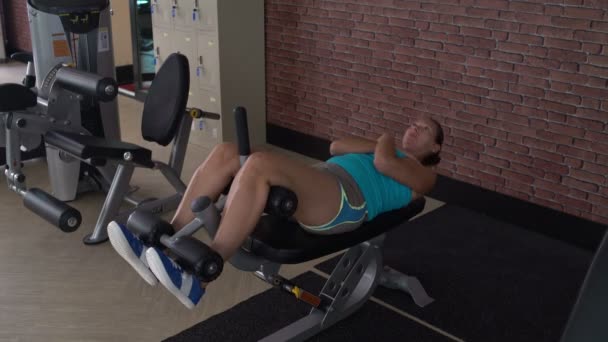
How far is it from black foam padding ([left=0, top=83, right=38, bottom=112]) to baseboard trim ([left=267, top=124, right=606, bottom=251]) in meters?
2.24

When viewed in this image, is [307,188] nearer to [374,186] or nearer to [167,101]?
[374,186]

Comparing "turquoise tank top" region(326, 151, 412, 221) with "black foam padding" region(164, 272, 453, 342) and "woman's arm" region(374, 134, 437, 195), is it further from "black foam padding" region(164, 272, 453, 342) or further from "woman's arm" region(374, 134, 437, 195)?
"black foam padding" region(164, 272, 453, 342)

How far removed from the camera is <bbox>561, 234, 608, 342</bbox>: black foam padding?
766 millimetres

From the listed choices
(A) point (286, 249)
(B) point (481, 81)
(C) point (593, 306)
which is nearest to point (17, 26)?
(B) point (481, 81)

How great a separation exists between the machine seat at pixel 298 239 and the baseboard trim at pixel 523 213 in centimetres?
130

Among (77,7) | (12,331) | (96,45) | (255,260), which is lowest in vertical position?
(12,331)

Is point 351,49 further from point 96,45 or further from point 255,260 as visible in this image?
point 255,260

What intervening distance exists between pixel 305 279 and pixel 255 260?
77 cm

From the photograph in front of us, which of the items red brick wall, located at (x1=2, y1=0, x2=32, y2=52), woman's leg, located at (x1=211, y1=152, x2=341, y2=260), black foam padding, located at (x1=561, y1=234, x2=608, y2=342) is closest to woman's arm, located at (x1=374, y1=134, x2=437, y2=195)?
woman's leg, located at (x1=211, y1=152, x2=341, y2=260)

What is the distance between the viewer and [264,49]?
4461 millimetres

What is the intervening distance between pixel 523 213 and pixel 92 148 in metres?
2.19

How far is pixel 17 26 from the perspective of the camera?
739 cm

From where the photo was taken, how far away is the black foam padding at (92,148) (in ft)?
9.29

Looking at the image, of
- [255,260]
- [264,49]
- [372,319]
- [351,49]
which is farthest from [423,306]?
[264,49]
